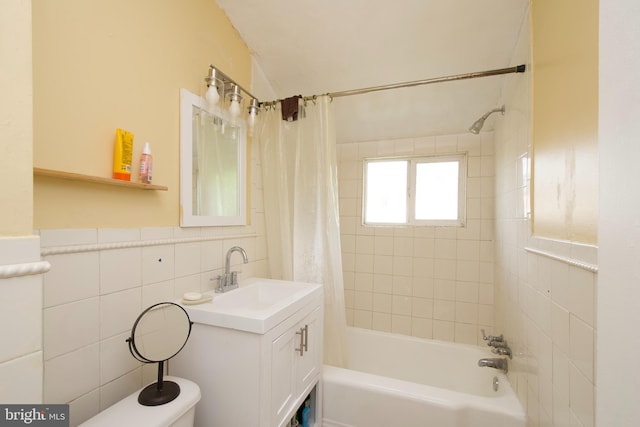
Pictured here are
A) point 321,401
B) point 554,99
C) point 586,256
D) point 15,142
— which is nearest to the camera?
point 15,142

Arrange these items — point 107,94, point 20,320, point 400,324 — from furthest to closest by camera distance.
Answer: point 400,324 → point 107,94 → point 20,320

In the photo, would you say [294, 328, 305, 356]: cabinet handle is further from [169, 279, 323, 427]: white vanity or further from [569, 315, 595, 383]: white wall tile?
[569, 315, 595, 383]: white wall tile

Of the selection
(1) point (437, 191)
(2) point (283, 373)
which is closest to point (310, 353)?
(2) point (283, 373)

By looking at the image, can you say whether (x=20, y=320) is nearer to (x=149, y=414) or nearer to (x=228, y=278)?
(x=149, y=414)

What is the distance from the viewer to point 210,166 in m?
1.51

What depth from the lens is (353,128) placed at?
7.79 feet

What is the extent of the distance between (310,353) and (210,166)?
118 centimetres

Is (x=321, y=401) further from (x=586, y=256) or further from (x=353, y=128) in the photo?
(x=353, y=128)

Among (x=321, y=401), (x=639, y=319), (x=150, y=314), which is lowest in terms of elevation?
(x=321, y=401)

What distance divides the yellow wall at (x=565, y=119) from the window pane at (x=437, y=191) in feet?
3.98

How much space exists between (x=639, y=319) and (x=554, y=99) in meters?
0.91

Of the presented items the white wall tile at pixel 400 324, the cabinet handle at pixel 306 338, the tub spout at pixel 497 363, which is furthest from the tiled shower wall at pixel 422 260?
the cabinet handle at pixel 306 338

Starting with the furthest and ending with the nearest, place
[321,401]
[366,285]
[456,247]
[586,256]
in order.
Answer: [366,285] < [456,247] < [321,401] < [586,256]

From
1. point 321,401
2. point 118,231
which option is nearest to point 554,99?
point 118,231
